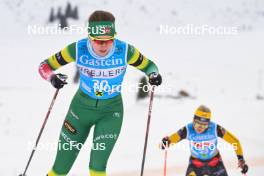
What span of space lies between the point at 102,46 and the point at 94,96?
498 millimetres

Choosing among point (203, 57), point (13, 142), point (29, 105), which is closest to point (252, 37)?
point (203, 57)

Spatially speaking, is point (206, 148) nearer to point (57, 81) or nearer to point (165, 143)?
point (165, 143)

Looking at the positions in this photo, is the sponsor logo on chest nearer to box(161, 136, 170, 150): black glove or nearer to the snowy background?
box(161, 136, 170, 150): black glove

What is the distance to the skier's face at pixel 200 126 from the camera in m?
5.49

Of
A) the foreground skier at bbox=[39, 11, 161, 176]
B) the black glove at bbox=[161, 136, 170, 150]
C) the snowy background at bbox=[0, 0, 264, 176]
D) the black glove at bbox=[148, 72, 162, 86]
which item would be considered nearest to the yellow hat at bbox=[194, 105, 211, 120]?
the black glove at bbox=[161, 136, 170, 150]

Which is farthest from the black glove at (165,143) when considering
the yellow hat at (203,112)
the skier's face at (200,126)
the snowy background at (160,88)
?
Answer: the snowy background at (160,88)

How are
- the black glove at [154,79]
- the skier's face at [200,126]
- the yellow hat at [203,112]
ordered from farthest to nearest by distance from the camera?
the skier's face at [200,126] → the yellow hat at [203,112] → the black glove at [154,79]

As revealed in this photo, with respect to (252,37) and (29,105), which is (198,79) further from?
(29,105)

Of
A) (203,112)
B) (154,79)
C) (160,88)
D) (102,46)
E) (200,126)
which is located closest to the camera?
(102,46)

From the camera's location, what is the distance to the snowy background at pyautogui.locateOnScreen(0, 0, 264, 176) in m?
8.78

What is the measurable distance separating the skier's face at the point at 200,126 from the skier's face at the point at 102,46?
71.3 inches

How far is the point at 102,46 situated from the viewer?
4.12 meters
